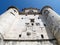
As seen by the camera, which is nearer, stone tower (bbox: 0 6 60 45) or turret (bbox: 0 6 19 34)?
stone tower (bbox: 0 6 60 45)

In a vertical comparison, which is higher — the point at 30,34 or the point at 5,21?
the point at 5,21

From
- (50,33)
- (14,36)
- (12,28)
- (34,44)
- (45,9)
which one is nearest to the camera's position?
(34,44)

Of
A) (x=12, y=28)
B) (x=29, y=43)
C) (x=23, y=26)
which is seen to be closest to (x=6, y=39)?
(x=29, y=43)

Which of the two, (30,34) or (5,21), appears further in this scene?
(5,21)

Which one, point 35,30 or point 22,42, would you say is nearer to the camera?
point 22,42

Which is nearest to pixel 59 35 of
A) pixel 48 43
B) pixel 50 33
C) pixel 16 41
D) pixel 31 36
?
pixel 48 43

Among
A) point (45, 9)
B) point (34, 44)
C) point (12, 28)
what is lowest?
point (34, 44)

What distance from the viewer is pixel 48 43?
37.1 ft

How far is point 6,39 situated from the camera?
11.6 meters

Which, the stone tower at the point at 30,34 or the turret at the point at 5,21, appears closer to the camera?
the stone tower at the point at 30,34

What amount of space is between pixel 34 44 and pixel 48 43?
4.36 ft

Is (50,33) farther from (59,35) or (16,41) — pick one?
(16,41)

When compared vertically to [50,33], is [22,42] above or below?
below

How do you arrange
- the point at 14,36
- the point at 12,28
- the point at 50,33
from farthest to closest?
1. the point at 12,28
2. the point at 50,33
3. the point at 14,36
